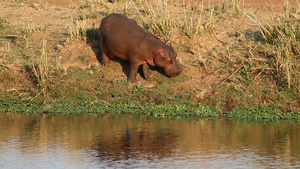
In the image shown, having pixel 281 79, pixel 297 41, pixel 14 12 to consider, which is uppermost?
pixel 14 12

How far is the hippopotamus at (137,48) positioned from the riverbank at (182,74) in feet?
0.90

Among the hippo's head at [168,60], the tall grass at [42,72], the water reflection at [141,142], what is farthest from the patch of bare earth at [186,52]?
the water reflection at [141,142]

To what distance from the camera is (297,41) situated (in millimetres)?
11188

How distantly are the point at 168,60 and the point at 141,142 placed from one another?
10.6ft

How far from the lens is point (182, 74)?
38.4ft

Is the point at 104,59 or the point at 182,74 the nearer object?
the point at 182,74

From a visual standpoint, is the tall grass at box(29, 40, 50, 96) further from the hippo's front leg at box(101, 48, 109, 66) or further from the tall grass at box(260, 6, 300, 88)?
the tall grass at box(260, 6, 300, 88)

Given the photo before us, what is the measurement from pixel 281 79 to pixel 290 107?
70 cm

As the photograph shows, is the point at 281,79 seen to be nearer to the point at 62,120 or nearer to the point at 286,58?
the point at 286,58

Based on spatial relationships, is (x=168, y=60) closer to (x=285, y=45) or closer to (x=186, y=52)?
(x=186, y=52)

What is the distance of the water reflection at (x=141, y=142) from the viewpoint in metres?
7.39

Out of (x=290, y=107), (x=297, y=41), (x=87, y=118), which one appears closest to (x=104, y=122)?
(x=87, y=118)

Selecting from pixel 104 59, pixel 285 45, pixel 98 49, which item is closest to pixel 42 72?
pixel 104 59

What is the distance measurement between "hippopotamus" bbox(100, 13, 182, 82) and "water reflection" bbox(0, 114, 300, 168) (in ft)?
5.16
